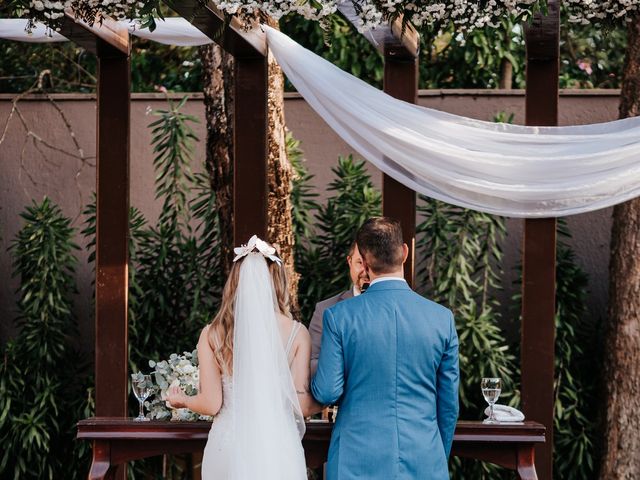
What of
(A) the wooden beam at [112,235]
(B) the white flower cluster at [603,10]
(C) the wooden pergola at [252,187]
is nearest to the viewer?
(B) the white flower cluster at [603,10]

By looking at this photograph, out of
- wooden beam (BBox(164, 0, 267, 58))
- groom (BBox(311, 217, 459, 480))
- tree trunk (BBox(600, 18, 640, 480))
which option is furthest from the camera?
tree trunk (BBox(600, 18, 640, 480))

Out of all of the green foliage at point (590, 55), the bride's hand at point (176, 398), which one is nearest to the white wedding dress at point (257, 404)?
the bride's hand at point (176, 398)

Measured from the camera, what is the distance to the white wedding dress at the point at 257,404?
3859mm

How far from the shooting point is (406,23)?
457 centimetres

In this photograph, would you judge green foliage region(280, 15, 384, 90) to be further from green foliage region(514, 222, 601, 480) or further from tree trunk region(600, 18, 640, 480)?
tree trunk region(600, 18, 640, 480)

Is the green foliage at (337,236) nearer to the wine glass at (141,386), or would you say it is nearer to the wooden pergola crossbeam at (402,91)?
the wooden pergola crossbeam at (402,91)

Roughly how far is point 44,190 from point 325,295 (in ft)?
6.56

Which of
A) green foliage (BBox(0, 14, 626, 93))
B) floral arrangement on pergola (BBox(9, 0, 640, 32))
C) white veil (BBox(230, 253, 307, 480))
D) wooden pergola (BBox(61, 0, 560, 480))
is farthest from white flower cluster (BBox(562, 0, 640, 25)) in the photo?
green foliage (BBox(0, 14, 626, 93))

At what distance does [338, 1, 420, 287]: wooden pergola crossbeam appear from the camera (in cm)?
512

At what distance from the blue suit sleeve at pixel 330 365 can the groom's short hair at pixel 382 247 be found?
22 cm

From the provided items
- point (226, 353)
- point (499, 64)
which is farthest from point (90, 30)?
point (499, 64)

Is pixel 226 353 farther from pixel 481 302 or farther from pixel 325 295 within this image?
pixel 481 302

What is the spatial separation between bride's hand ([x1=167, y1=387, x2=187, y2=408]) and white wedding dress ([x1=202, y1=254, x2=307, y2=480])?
0.65 feet

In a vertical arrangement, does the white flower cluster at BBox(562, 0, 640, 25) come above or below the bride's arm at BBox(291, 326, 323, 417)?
above
